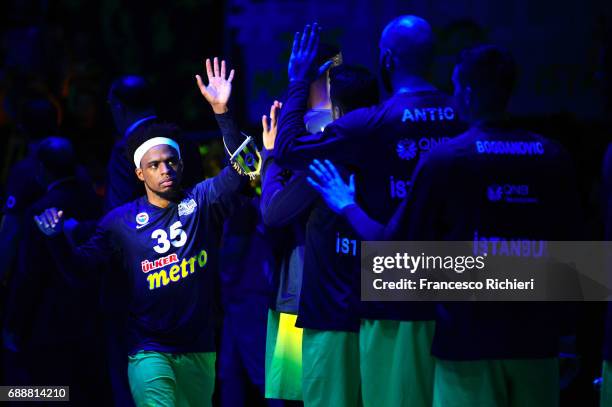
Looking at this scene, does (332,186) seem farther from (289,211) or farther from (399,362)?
(399,362)

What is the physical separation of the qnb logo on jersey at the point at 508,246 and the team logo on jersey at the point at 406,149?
67 cm

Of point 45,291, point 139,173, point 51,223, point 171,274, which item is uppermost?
point 139,173

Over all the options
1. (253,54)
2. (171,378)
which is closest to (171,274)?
(171,378)

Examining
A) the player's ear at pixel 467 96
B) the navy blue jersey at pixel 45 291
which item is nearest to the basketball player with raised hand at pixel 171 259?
Result: the navy blue jersey at pixel 45 291

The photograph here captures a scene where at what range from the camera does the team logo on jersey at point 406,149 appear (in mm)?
4723

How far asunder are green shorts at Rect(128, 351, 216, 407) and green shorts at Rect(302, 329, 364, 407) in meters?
0.80

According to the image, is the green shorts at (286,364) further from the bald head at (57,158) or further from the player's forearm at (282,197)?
the bald head at (57,158)

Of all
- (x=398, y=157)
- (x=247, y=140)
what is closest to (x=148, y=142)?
(x=247, y=140)

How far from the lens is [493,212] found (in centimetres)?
416

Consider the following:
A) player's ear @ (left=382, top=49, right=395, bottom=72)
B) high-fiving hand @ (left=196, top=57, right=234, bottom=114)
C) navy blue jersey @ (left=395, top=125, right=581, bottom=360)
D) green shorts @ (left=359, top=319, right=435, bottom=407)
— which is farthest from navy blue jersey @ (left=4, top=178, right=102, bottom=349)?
navy blue jersey @ (left=395, top=125, right=581, bottom=360)

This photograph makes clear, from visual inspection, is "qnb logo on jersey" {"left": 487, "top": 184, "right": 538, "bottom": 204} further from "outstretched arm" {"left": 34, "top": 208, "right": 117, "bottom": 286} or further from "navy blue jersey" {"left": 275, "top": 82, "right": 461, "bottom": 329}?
"outstretched arm" {"left": 34, "top": 208, "right": 117, "bottom": 286}

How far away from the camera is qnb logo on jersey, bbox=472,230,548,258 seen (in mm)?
4168

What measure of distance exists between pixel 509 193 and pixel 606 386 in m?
1.17

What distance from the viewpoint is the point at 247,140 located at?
5.68 m
